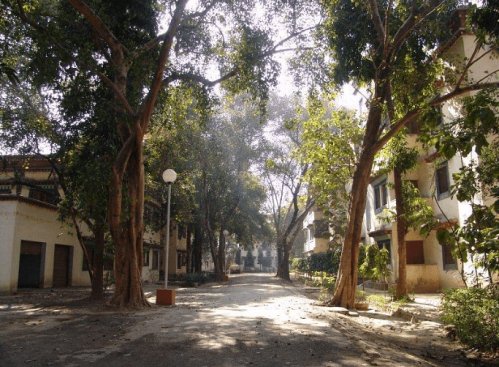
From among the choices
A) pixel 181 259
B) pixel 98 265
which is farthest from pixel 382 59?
pixel 181 259

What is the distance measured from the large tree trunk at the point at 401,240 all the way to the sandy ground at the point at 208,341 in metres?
4.26

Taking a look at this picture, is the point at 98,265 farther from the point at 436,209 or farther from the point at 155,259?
the point at 155,259

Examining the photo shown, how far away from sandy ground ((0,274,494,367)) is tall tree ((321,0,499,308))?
3.75 m

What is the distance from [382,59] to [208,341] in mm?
9098

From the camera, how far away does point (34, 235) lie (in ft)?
73.8

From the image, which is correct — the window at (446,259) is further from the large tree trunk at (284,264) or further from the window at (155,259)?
the window at (155,259)

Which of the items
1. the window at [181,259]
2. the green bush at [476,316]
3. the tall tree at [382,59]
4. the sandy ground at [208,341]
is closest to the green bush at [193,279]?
the window at [181,259]

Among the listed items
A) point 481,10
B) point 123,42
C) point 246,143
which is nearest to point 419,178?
point 246,143

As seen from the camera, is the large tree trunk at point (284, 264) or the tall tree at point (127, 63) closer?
the tall tree at point (127, 63)

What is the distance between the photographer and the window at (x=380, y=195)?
2754 cm

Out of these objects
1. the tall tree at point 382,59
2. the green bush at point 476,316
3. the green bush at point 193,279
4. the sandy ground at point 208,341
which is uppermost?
the tall tree at point 382,59

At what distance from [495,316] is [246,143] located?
1077 inches

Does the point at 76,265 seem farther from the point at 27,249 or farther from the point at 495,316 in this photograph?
the point at 495,316

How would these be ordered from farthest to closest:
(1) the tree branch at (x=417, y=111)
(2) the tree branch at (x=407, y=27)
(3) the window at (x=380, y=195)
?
(3) the window at (x=380, y=195), (2) the tree branch at (x=407, y=27), (1) the tree branch at (x=417, y=111)
